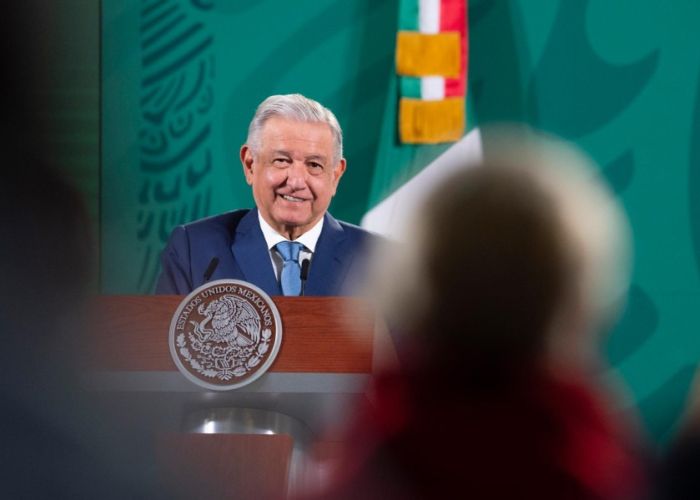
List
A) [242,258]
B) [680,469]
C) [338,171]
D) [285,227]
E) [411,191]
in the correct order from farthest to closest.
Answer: [411,191] < [338,171] < [285,227] < [242,258] < [680,469]

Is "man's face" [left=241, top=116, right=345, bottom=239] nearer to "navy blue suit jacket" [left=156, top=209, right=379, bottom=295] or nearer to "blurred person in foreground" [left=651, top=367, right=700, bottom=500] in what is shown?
"navy blue suit jacket" [left=156, top=209, right=379, bottom=295]

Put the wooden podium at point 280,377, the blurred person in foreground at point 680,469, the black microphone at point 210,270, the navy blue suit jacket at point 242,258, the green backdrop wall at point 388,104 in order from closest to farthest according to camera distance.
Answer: the blurred person in foreground at point 680,469 → the wooden podium at point 280,377 → the black microphone at point 210,270 → the navy blue suit jacket at point 242,258 → the green backdrop wall at point 388,104

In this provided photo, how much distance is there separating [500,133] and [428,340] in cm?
220

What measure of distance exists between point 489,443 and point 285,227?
1893mm

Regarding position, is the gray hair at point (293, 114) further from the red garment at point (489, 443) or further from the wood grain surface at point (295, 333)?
the red garment at point (489, 443)

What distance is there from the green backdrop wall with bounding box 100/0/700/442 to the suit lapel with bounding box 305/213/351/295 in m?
0.26

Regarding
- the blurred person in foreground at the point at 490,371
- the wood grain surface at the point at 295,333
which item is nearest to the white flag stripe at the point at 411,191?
the wood grain surface at the point at 295,333

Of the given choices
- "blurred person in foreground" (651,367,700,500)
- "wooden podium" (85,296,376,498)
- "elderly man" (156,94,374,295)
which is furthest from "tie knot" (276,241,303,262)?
"blurred person in foreground" (651,367,700,500)

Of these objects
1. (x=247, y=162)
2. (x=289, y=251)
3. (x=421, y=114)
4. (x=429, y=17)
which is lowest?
(x=289, y=251)

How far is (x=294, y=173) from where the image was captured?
2.52m

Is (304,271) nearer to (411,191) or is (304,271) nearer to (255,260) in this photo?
(255,260)

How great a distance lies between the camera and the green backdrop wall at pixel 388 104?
278 centimetres

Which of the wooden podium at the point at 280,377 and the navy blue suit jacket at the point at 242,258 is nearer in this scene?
the wooden podium at the point at 280,377

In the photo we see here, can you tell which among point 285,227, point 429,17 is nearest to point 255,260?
point 285,227
